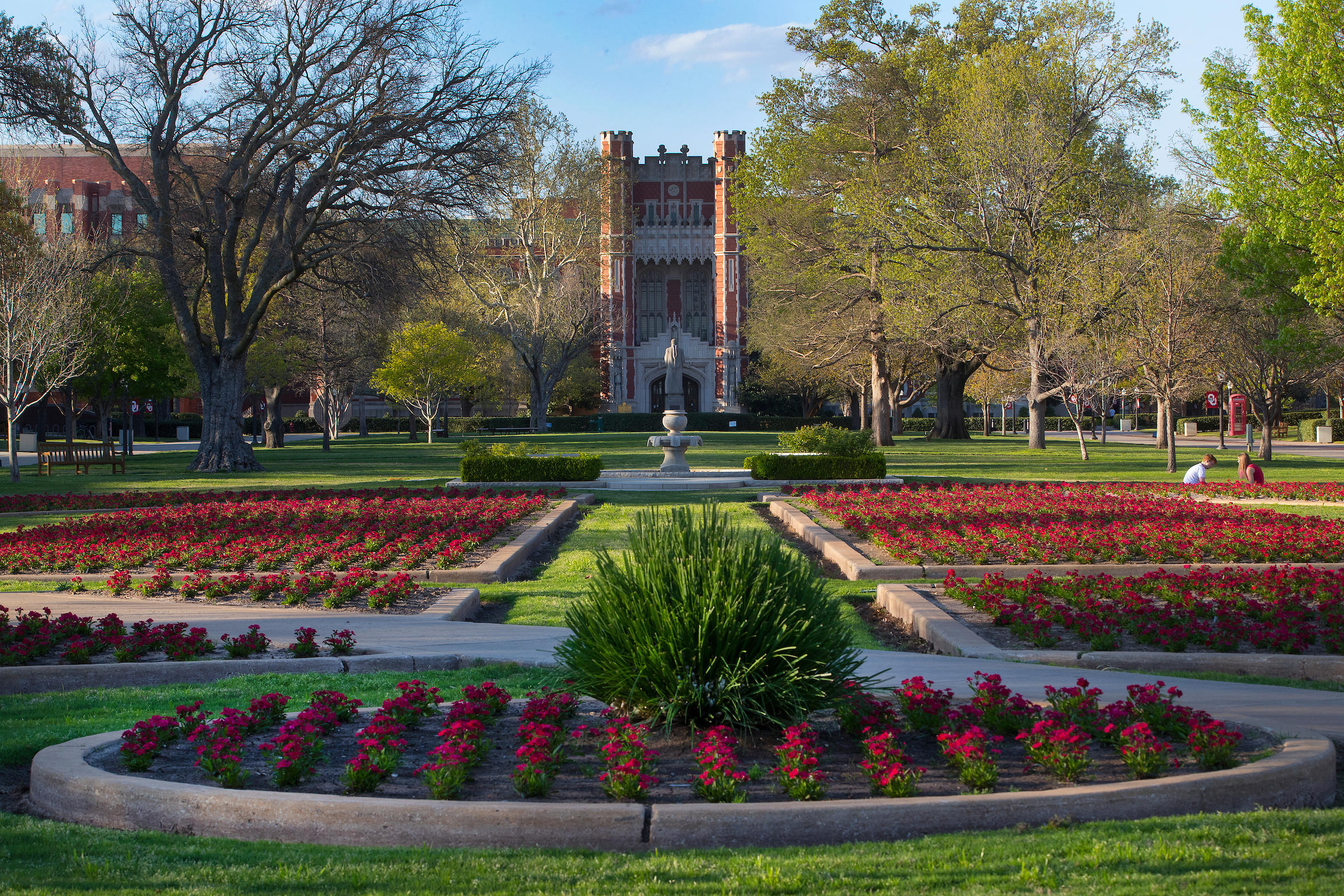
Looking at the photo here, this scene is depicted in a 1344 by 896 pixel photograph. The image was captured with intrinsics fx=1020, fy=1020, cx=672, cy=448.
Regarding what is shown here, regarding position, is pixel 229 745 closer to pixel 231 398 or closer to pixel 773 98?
pixel 231 398

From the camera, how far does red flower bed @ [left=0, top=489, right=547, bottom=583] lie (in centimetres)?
1163

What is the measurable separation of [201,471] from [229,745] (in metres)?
26.0

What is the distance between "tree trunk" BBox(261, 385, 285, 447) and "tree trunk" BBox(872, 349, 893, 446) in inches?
1105

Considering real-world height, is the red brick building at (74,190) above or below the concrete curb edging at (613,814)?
above

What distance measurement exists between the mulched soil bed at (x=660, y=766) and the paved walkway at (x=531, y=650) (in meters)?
0.47

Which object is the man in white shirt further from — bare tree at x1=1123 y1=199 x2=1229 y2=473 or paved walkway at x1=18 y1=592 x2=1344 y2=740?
paved walkway at x1=18 y1=592 x2=1344 y2=740

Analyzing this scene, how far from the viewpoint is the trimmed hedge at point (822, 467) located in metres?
22.7

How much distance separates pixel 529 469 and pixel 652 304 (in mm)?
65505

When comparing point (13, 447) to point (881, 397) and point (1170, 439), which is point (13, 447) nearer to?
point (881, 397)

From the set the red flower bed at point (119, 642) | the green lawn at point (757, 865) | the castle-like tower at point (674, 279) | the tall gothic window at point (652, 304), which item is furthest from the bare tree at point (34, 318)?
the tall gothic window at point (652, 304)

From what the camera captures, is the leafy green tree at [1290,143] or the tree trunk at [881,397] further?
the tree trunk at [881,397]

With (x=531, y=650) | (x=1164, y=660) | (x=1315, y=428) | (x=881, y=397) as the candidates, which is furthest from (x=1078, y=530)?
(x=1315, y=428)

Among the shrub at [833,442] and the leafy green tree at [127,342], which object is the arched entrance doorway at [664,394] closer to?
the leafy green tree at [127,342]

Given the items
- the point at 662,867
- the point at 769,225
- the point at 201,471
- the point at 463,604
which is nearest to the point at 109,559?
the point at 463,604
